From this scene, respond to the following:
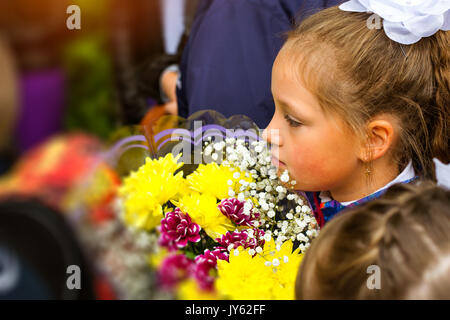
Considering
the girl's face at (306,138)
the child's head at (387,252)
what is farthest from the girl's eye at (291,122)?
the child's head at (387,252)

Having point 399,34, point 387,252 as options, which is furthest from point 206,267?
point 399,34

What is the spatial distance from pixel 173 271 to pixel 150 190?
19 centimetres

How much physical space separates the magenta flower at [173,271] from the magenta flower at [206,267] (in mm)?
22

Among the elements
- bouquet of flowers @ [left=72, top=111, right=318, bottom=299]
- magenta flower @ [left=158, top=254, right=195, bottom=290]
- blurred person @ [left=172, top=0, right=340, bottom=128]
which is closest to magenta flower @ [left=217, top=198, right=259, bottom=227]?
bouquet of flowers @ [left=72, top=111, right=318, bottom=299]

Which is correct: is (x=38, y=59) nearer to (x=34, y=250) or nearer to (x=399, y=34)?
(x=34, y=250)

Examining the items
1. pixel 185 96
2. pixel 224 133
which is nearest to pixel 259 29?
pixel 185 96

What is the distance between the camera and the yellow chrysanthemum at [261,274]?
0.83 m

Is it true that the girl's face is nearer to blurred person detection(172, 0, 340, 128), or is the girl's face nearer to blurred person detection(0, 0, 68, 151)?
blurred person detection(172, 0, 340, 128)

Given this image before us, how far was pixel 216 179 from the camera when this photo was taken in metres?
0.96

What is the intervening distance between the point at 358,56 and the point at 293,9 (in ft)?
1.21

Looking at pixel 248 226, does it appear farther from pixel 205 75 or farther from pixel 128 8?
pixel 128 8

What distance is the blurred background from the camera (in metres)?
0.62

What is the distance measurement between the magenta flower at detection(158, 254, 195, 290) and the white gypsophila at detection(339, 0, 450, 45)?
0.69 metres

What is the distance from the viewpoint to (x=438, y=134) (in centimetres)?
122
